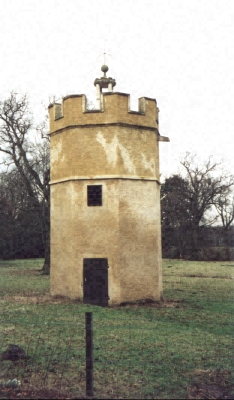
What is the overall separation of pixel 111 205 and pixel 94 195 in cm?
Answer: 83

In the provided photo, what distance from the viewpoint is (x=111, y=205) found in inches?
596

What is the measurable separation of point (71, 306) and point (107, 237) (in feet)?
9.34

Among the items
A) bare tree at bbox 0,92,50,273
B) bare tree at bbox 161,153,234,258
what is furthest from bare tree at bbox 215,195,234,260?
bare tree at bbox 0,92,50,273

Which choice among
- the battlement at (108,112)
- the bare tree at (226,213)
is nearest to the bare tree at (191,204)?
the bare tree at (226,213)

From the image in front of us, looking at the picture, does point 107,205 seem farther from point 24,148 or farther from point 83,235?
point 24,148

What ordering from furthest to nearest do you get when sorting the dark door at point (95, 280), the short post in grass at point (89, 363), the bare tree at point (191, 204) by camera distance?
1. the bare tree at point (191, 204)
2. the dark door at point (95, 280)
3. the short post in grass at point (89, 363)

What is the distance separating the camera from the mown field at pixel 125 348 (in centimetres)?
679

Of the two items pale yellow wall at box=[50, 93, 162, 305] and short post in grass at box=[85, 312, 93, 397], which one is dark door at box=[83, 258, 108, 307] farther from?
short post in grass at box=[85, 312, 93, 397]

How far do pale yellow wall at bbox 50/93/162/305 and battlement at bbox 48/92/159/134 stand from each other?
0.04m

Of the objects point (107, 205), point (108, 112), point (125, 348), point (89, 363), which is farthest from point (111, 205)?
point (89, 363)

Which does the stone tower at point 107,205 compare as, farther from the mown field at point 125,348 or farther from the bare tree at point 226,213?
the bare tree at point 226,213

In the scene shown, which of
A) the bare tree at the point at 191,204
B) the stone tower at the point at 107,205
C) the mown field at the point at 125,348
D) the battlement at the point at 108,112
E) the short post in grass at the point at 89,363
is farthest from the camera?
the bare tree at the point at 191,204

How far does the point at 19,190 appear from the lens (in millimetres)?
37562

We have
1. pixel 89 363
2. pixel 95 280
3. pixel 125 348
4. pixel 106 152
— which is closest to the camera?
pixel 89 363
